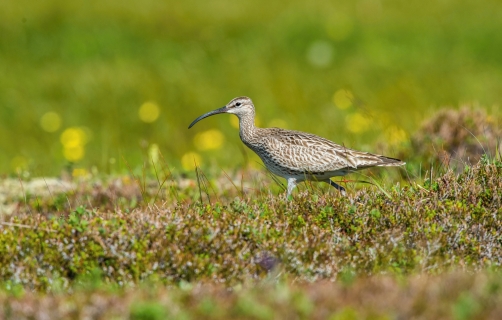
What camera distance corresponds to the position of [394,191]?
662cm

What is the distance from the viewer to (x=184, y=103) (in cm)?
1606

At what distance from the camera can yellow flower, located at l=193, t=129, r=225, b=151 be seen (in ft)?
46.3

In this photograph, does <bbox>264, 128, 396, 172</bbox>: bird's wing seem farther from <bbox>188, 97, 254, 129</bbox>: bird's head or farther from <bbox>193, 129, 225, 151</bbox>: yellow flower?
<bbox>193, 129, 225, 151</bbox>: yellow flower

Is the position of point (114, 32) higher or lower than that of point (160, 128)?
higher

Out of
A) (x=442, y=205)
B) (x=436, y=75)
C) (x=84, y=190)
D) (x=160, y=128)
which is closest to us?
(x=442, y=205)

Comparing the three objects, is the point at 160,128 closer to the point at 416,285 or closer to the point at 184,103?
the point at 184,103

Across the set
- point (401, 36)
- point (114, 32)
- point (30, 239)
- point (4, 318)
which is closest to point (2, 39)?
point (114, 32)

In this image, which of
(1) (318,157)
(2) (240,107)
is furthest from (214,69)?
(1) (318,157)

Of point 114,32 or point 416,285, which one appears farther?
point 114,32

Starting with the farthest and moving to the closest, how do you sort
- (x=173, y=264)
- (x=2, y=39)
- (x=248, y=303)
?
(x=2, y=39)
(x=173, y=264)
(x=248, y=303)

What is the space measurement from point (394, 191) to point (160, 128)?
29.9 ft

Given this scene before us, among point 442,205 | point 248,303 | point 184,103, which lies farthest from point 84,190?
point 184,103

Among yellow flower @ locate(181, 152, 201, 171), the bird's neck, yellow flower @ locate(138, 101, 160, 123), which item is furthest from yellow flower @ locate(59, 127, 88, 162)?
the bird's neck

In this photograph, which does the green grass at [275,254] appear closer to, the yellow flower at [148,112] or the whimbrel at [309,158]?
the whimbrel at [309,158]
